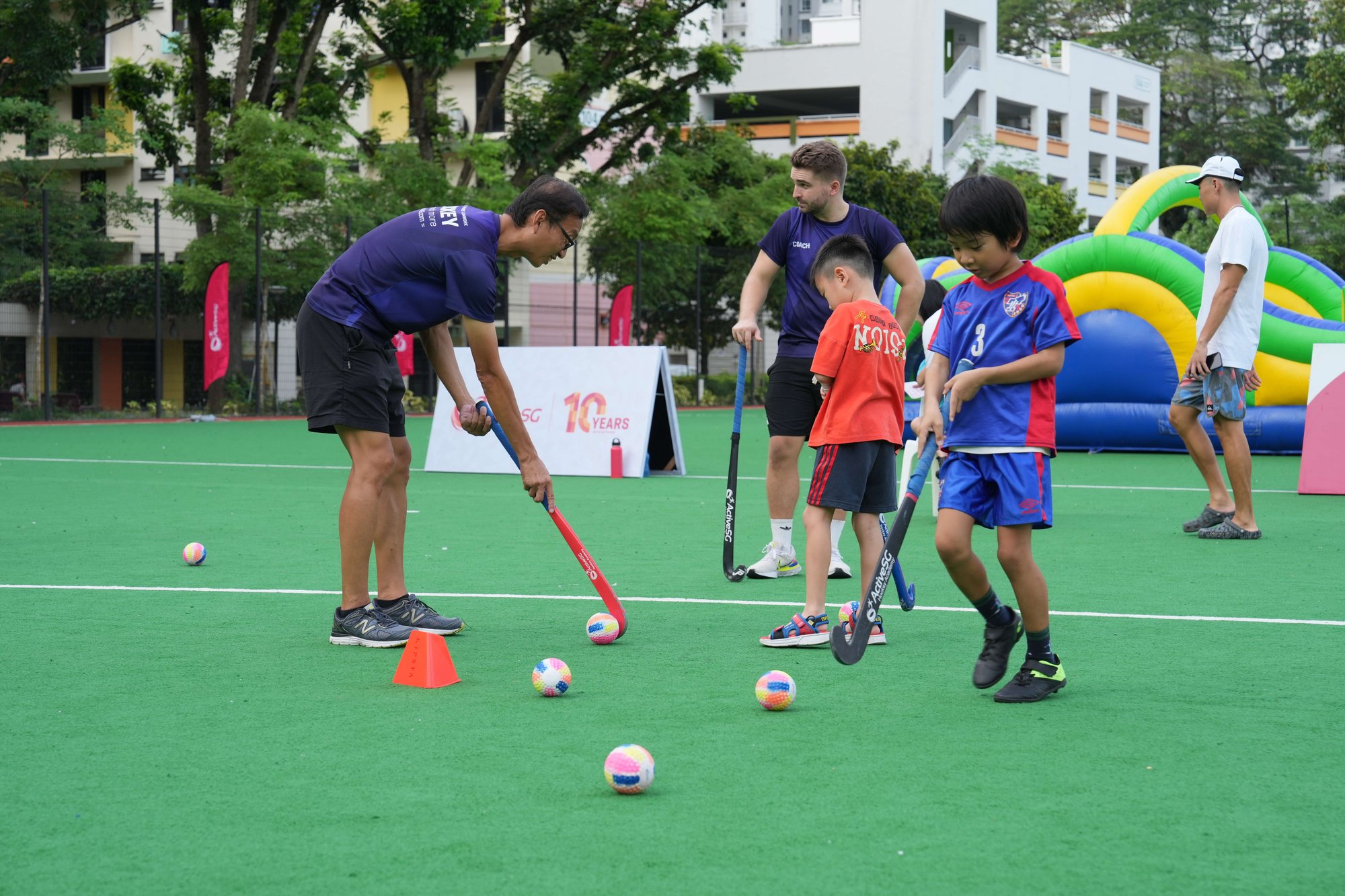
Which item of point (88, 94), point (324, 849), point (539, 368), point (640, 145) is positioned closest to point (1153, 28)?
point (640, 145)

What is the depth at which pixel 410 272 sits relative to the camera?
4973mm

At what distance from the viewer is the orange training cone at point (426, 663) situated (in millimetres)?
4258

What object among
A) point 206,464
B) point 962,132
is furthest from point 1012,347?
point 962,132

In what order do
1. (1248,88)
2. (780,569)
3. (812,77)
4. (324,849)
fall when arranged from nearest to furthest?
(324,849) → (780,569) → (812,77) → (1248,88)

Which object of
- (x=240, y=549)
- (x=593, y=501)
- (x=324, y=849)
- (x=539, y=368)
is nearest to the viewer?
(x=324, y=849)

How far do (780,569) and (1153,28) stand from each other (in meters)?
62.6

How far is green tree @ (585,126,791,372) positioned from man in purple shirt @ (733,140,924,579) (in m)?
22.4

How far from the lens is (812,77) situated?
5109cm

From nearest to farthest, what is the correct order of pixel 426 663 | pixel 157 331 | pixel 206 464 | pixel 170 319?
1. pixel 426 663
2. pixel 206 464
3. pixel 157 331
4. pixel 170 319

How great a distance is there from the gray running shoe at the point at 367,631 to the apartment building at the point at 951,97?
4265cm

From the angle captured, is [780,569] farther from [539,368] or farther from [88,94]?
[88,94]

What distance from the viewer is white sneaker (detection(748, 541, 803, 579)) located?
6477mm

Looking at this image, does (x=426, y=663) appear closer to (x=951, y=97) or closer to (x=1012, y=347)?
(x=1012, y=347)

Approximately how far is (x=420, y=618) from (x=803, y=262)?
7.00 ft
